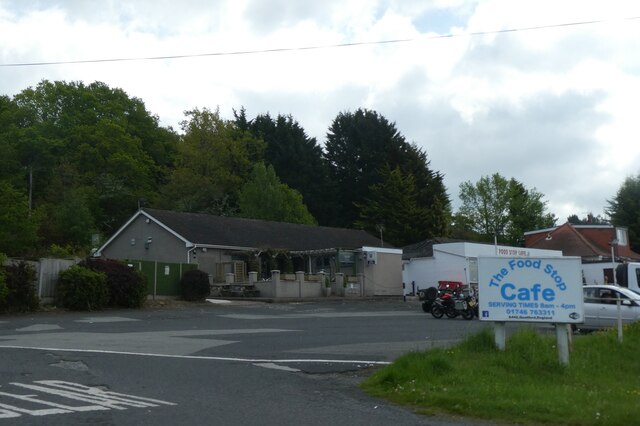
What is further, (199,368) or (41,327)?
(41,327)

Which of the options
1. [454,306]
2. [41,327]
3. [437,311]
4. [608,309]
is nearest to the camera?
[41,327]

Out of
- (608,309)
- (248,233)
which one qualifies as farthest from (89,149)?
(608,309)

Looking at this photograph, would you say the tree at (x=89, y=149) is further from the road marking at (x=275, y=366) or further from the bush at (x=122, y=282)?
the road marking at (x=275, y=366)

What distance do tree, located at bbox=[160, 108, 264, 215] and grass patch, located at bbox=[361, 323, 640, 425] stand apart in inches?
2160

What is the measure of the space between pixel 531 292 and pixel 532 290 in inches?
1.5

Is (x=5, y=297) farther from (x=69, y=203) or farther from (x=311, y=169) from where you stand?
(x=311, y=169)

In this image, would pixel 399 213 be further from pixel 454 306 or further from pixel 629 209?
pixel 454 306

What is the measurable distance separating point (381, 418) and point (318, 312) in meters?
23.6

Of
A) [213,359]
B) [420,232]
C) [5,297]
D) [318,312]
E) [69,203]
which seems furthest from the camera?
[420,232]

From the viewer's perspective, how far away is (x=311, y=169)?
7919 cm

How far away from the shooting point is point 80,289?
30.0 m

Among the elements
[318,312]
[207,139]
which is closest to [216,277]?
[318,312]

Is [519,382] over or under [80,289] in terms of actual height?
under

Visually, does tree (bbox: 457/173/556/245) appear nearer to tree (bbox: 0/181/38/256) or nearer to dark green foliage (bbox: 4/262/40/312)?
tree (bbox: 0/181/38/256)
